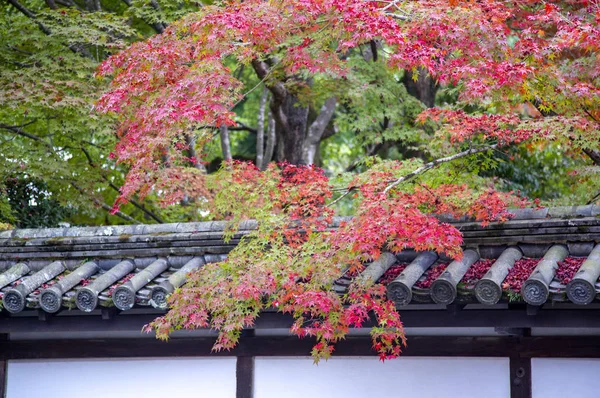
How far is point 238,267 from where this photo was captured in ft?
19.2

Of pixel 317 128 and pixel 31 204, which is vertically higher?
pixel 317 128

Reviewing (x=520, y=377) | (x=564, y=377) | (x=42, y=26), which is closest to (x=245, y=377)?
(x=520, y=377)

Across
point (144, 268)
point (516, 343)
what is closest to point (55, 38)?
point (144, 268)

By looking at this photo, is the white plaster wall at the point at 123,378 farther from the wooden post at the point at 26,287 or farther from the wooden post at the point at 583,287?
the wooden post at the point at 583,287

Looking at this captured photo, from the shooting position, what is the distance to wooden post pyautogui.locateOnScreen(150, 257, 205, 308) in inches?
236

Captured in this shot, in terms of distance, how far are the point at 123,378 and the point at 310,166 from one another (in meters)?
2.76

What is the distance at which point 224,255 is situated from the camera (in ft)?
22.7

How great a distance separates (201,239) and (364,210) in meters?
2.02

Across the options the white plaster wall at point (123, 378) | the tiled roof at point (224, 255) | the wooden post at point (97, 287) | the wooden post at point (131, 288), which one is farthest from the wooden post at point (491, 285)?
the wooden post at point (97, 287)

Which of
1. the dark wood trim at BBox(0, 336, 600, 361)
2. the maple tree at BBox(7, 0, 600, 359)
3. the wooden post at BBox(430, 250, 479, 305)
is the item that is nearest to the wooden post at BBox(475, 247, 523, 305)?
the wooden post at BBox(430, 250, 479, 305)

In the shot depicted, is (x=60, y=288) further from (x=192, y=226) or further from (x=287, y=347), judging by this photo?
(x=287, y=347)

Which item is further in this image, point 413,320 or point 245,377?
point 245,377

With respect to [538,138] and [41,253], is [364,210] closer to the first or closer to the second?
[538,138]

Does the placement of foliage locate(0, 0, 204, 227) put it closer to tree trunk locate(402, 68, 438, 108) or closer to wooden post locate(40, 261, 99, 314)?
wooden post locate(40, 261, 99, 314)
